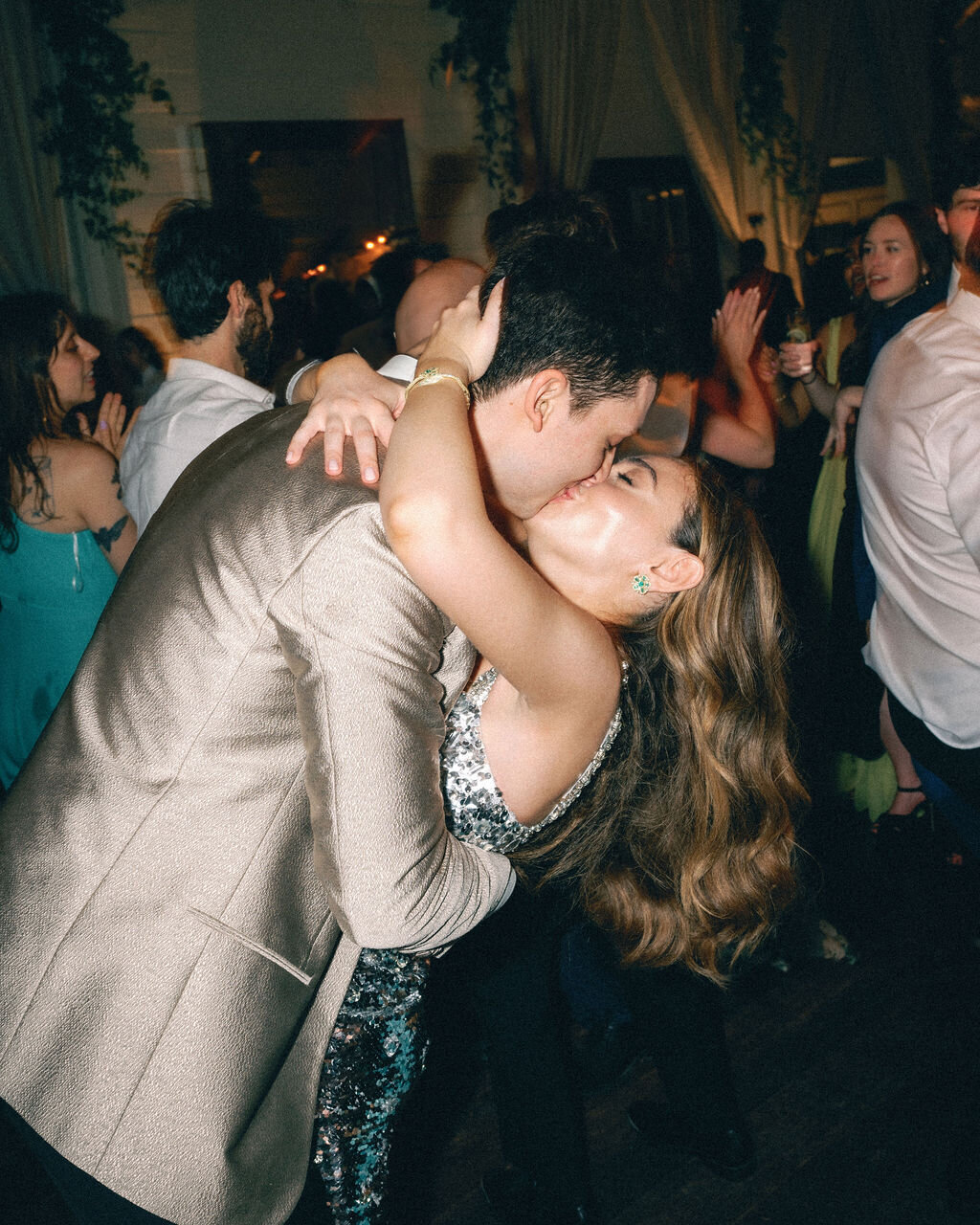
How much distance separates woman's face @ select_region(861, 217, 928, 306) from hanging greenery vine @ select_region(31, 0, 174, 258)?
142 inches

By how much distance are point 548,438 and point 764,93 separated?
7226mm

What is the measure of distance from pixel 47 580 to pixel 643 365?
6.27 ft

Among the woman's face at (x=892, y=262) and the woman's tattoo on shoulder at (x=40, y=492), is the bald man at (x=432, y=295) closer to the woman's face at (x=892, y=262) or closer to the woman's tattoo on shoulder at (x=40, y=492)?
the woman's tattoo on shoulder at (x=40, y=492)

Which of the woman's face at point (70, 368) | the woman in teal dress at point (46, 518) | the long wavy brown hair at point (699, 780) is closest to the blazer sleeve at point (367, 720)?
the long wavy brown hair at point (699, 780)

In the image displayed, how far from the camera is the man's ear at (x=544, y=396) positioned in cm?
111

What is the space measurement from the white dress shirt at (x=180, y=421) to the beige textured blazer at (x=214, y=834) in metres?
1.20

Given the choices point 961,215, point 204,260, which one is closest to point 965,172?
point 961,215

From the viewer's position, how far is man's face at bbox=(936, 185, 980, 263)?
5.54 ft

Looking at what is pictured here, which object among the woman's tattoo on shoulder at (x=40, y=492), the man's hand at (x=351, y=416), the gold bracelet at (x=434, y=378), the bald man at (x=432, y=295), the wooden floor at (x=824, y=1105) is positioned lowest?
the wooden floor at (x=824, y=1105)

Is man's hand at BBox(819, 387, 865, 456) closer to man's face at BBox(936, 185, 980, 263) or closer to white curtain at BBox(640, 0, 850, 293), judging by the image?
man's face at BBox(936, 185, 980, 263)

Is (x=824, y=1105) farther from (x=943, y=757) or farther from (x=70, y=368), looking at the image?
(x=70, y=368)

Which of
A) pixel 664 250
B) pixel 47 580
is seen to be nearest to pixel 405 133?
pixel 664 250

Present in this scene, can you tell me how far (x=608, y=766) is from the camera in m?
1.62

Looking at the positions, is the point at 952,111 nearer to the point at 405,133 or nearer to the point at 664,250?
the point at 664,250
